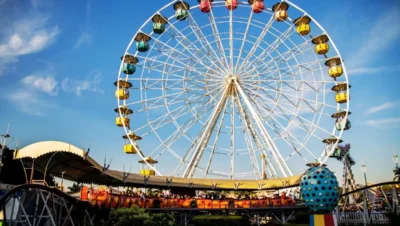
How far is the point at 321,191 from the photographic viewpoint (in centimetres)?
1226

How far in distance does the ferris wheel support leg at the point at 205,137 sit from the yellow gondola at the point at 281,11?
6.82 metres

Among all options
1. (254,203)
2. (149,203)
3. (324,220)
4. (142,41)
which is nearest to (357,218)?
(254,203)

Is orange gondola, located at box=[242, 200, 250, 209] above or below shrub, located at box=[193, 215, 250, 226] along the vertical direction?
above

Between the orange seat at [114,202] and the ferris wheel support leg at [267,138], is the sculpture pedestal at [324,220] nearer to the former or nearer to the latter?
the orange seat at [114,202]

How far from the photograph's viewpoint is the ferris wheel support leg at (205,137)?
29953 millimetres

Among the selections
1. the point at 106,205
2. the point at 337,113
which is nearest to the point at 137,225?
the point at 106,205

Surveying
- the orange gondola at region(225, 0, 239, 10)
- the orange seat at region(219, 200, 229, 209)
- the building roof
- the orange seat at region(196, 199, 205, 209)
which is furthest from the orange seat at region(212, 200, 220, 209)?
the orange gondola at region(225, 0, 239, 10)

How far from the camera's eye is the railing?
79.1 feet

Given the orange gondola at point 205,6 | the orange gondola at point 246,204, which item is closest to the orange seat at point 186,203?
the orange gondola at point 246,204

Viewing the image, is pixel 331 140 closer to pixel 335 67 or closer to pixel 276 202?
pixel 335 67

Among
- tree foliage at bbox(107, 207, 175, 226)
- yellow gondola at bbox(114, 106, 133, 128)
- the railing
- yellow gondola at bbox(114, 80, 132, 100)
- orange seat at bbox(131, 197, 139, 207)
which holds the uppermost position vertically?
yellow gondola at bbox(114, 80, 132, 100)

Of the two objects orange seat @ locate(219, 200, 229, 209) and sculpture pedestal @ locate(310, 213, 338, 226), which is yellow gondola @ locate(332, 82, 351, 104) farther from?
sculpture pedestal @ locate(310, 213, 338, 226)

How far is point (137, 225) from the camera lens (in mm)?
17453

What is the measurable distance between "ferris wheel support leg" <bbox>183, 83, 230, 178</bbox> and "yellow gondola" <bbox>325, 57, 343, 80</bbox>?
8035mm
